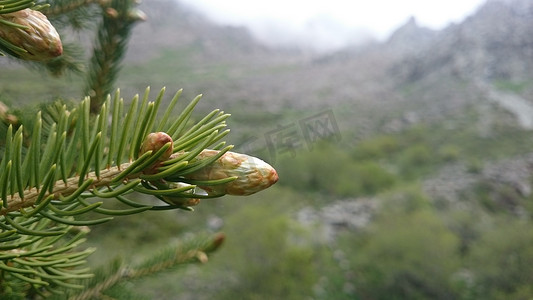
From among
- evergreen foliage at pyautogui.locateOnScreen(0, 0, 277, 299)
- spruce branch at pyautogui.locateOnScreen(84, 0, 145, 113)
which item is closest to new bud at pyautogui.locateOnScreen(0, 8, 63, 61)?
evergreen foliage at pyautogui.locateOnScreen(0, 0, 277, 299)


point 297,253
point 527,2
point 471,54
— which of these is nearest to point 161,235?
point 297,253

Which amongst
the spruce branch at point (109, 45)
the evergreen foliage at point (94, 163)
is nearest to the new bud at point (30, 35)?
the evergreen foliage at point (94, 163)

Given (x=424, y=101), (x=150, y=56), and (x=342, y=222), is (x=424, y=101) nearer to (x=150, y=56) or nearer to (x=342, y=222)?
(x=342, y=222)

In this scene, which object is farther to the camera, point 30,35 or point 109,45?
point 109,45

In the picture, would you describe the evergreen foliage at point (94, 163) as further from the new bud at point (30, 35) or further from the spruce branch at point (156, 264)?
the spruce branch at point (156, 264)

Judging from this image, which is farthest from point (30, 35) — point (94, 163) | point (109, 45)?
point (109, 45)

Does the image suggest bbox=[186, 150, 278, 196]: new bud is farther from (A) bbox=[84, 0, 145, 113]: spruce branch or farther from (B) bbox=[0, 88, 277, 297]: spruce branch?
(A) bbox=[84, 0, 145, 113]: spruce branch

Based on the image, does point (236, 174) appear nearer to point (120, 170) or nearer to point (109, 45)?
point (120, 170)
